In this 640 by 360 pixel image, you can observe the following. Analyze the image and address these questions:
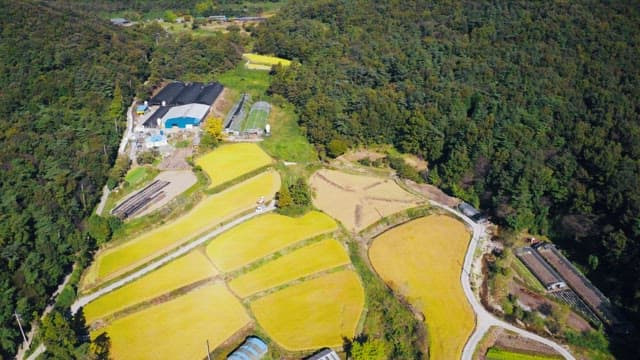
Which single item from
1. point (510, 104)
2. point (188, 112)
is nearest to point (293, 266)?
point (188, 112)

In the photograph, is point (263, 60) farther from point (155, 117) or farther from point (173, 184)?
point (173, 184)

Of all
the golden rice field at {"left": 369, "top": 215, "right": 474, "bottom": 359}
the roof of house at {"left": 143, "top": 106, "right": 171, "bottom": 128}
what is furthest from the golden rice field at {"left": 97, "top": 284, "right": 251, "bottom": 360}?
the roof of house at {"left": 143, "top": 106, "right": 171, "bottom": 128}

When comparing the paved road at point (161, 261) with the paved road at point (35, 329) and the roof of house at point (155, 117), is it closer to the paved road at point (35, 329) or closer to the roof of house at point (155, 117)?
the paved road at point (35, 329)

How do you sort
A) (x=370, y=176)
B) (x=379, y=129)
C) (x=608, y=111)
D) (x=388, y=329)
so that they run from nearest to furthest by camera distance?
(x=388, y=329)
(x=608, y=111)
(x=370, y=176)
(x=379, y=129)

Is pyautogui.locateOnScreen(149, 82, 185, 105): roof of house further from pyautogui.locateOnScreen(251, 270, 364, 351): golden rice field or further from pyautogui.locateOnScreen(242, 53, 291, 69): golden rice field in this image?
pyautogui.locateOnScreen(251, 270, 364, 351): golden rice field

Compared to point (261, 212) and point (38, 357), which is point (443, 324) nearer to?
point (261, 212)

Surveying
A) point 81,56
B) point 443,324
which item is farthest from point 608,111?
point 81,56
